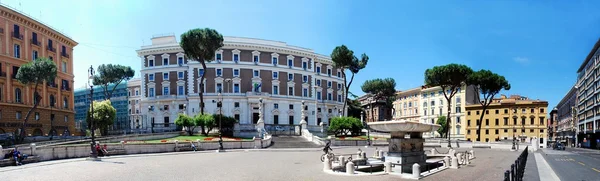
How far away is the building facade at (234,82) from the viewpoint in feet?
187

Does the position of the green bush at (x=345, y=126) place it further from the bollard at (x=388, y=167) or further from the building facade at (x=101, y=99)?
the building facade at (x=101, y=99)

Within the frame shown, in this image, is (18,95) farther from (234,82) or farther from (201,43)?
(234,82)

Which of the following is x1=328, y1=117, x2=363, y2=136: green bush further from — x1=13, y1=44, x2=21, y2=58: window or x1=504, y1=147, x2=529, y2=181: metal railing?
x1=13, y1=44, x2=21, y2=58: window

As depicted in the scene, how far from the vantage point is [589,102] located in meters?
54.7

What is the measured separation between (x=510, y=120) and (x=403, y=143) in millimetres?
60094

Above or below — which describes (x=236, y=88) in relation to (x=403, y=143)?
above

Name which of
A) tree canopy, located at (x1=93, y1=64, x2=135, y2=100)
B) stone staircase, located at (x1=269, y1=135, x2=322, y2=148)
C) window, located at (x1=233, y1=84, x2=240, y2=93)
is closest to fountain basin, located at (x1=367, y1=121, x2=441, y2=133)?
stone staircase, located at (x1=269, y1=135, x2=322, y2=148)

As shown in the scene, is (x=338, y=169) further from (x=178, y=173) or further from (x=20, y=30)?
(x=20, y=30)

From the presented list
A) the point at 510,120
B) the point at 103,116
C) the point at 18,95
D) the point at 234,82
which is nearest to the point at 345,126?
the point at 234,82

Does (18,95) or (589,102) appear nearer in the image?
(18,95)

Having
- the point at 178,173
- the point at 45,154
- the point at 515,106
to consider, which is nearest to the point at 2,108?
the point at 45,154

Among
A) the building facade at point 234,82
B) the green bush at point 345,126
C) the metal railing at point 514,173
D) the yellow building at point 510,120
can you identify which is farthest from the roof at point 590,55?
the metal railing at point 514,173

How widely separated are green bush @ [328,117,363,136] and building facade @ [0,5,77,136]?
35.2 metres

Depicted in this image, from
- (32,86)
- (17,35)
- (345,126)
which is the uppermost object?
(17,35)
